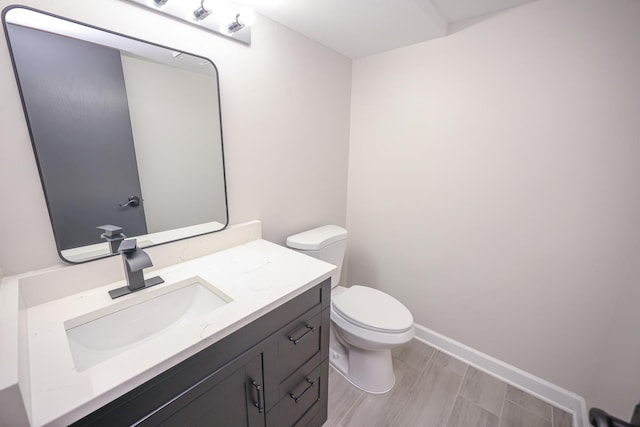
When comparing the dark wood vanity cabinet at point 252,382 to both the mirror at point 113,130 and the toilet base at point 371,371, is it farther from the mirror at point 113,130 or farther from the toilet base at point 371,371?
the mirror at point 113,130

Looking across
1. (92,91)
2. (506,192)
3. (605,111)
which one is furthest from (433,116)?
(92,91)

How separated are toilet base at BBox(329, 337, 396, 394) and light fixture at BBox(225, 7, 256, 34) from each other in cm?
181

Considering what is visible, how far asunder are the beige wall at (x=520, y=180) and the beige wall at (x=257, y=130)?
330 millimetres

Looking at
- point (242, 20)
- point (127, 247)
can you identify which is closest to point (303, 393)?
point (127, 247)

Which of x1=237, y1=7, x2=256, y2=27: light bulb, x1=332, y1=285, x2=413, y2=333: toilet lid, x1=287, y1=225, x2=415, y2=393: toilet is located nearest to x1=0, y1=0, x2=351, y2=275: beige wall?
x1=237, y1=7, x2=256, y2=27: light bulb

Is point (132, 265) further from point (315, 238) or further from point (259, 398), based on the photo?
point (315, 238)

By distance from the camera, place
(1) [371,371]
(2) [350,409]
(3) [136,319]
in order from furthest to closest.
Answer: (1) [371,371] → (2) [350,409] → (3) [136,319]

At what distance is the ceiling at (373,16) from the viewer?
1242 millimetres

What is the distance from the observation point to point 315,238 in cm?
161

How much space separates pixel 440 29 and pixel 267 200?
137 centimetres

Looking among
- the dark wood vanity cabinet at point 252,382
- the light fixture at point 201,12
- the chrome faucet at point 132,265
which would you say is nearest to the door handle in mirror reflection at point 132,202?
the chrome faucet at point 132,265

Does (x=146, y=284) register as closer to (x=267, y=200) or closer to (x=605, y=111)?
(x=267, y=200)

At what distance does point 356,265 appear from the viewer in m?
2.23

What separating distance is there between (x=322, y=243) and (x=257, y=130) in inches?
29.1
